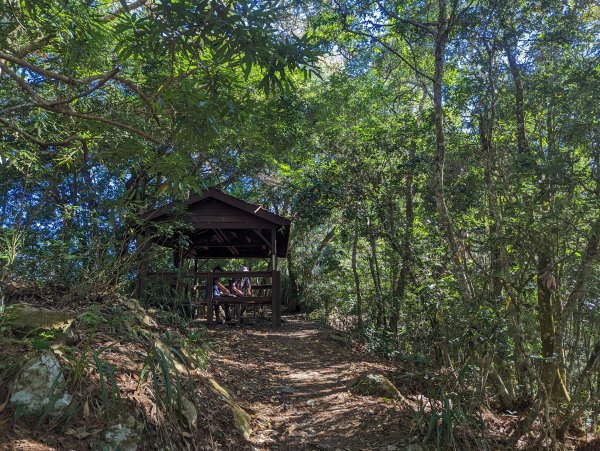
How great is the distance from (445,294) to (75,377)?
16.7 feet

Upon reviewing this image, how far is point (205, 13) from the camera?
328cm

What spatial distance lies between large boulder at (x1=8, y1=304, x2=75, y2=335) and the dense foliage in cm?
129

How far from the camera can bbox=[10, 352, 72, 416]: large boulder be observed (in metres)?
3.13

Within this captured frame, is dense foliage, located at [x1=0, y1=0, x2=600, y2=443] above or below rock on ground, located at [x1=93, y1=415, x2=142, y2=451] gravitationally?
above

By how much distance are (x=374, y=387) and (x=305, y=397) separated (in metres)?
0.97

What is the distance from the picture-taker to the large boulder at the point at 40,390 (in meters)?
3.13

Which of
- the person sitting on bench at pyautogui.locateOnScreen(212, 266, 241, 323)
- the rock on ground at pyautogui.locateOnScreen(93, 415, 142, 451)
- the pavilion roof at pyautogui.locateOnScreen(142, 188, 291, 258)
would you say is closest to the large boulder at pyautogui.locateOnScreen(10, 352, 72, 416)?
the rock on ground at pyautogui.locateOnScreen(93, 415, 142, 451)

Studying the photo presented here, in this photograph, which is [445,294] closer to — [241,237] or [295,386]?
[295,386]

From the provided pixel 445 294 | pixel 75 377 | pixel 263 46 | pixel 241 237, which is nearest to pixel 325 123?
pixel 241 237

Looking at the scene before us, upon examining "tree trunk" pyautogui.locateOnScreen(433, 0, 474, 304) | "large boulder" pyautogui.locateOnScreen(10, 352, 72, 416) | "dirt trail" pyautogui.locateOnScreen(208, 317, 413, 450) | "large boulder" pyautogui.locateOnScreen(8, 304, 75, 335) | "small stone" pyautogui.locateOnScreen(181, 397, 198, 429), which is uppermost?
"tree trunk" pyautogui.locateOnScreen(433, 0, 474, 304)

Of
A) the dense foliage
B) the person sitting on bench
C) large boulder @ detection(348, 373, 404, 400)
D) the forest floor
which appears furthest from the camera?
the person sitting on bench

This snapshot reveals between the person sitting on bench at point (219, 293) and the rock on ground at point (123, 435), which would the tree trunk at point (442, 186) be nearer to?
the rock on ground at point (123, 435)

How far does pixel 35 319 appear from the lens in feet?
13.5

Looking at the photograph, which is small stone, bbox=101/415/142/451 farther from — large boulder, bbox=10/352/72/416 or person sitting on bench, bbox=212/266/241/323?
person sitting on bench, bbox=212/266/241/323
